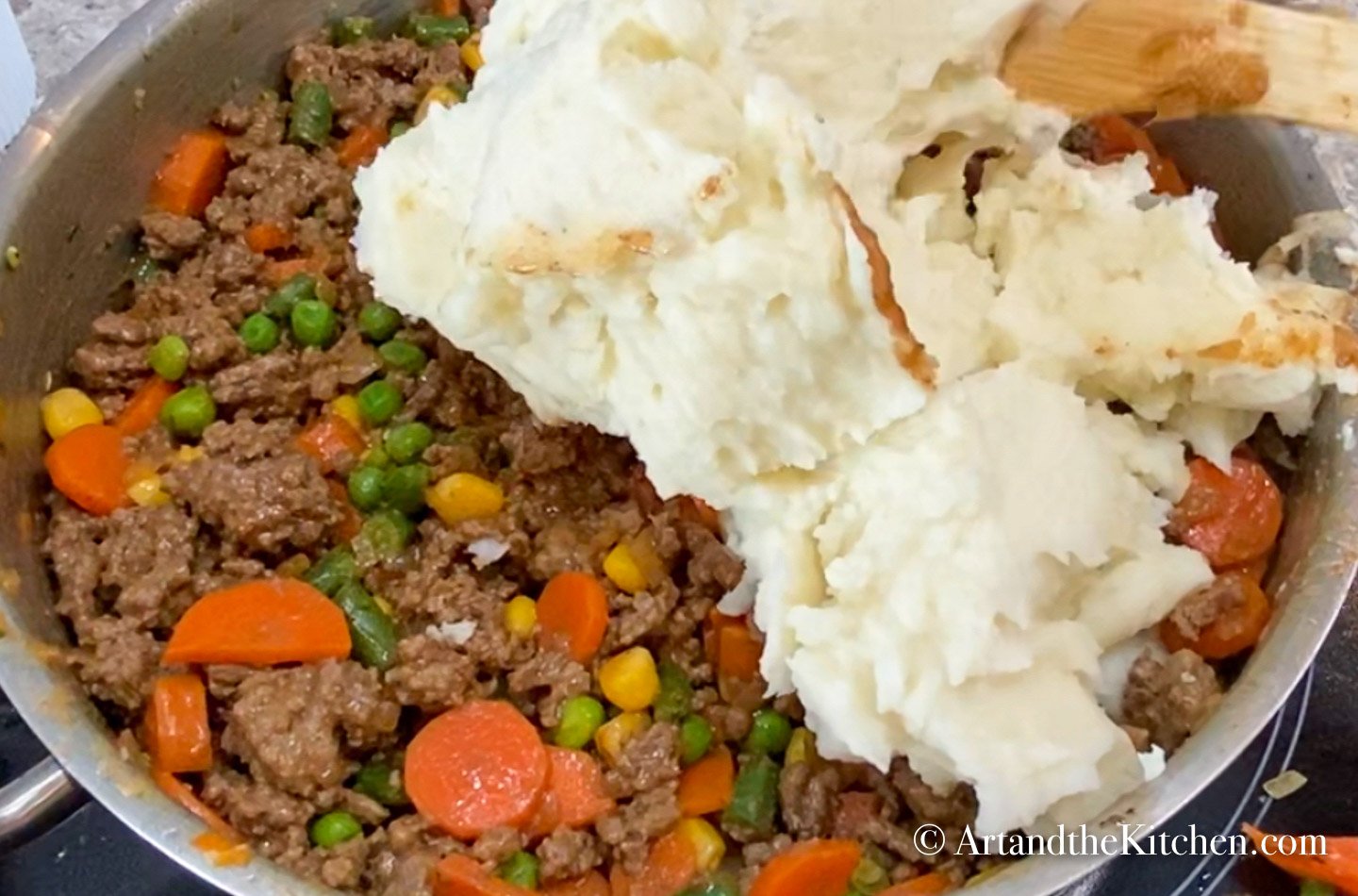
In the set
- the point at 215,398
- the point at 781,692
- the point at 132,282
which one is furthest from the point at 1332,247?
the point at 132,282

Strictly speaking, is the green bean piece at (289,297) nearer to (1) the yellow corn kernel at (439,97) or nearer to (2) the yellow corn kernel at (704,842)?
(1) the yellow corn kernel at (439,97)

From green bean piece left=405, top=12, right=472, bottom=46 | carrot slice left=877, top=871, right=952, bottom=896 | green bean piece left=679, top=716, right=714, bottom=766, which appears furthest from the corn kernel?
green bean piece left=405, top=12, right=472, bottom=46

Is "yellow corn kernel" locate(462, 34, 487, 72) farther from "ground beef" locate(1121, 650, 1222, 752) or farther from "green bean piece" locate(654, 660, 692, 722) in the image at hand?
"ground beef" locate(1121, 650, 1222, 752)

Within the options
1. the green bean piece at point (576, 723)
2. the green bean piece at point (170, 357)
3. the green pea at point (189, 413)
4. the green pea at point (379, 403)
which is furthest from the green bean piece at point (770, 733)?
the green bean piece at point (170, 357)

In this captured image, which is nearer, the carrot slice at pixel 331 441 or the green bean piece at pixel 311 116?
the carrot slice at pixel 331 441

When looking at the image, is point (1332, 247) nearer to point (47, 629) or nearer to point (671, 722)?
point (671, 722)

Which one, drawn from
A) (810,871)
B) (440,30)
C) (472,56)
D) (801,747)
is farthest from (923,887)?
(440,30)
